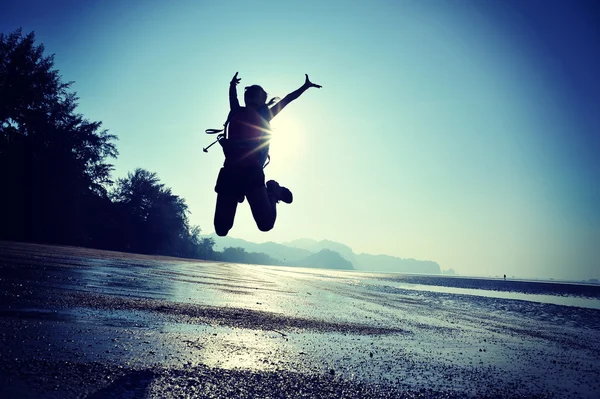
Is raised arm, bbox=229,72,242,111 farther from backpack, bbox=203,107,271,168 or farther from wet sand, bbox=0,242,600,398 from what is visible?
wet sand, bbox=0,242,600,398

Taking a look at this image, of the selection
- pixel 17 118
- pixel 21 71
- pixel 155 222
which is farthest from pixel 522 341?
pixel 155 222

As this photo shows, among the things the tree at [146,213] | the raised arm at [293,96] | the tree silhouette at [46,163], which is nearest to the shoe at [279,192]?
Answer: the raised arm at [293,96]

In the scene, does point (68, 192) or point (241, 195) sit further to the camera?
point (68, 192)

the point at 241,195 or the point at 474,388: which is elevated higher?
the point at 241,195

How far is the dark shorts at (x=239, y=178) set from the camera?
461cm

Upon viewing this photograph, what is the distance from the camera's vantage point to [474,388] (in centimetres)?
290

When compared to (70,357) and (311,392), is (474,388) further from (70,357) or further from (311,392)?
(70,357)

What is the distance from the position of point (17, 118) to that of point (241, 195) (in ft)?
100

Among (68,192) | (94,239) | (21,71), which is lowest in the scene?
(94,239)

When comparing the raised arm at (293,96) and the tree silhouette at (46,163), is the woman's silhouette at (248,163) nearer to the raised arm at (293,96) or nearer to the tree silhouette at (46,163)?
the raised arm at (293,96)

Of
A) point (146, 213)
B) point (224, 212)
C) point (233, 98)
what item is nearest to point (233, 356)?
point (224, 212)

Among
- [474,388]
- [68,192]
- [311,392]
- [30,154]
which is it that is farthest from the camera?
[68,192]

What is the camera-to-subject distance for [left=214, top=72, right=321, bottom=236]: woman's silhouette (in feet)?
15.2

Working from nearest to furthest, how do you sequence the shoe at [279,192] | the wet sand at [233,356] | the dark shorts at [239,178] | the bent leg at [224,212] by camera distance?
the wet sand at [233,356]
the dark shorts at [239,178]
the bent leg at [224,212]
the shoe at [279,192]
